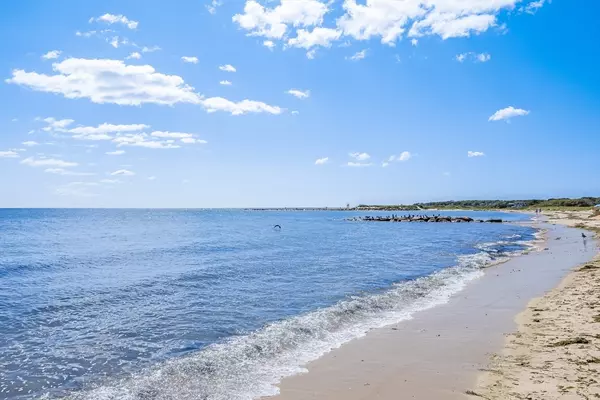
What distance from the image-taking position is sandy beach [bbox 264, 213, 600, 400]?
29.4 feet

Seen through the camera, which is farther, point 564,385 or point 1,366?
point 1,366

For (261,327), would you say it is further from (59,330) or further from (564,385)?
(564,385)

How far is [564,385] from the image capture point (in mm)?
8719

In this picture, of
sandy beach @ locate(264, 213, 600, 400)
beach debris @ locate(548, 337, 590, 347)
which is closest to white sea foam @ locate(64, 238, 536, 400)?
sandy beach @ locate(264, 213, 600, 400)

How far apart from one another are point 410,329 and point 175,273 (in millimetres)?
17295

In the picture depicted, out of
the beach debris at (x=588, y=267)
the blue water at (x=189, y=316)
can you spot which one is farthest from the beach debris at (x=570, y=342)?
the beach debris at (x=588, y=267)

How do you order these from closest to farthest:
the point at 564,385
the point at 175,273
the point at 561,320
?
the point at 564,385 < the point at 561,320 < the point at 175,273

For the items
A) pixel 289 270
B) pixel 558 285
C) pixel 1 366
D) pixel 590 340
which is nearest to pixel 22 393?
pixel 1 366

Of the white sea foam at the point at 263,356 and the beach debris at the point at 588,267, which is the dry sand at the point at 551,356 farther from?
the beach debris at the point at 588,267

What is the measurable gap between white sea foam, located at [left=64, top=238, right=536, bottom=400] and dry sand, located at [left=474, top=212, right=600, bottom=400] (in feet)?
14.4

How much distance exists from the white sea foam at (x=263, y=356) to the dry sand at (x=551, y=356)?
4.38 meters

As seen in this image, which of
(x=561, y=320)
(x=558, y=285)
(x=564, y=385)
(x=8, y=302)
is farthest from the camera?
(x=558, y=285)

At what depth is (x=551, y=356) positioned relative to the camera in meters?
10.6

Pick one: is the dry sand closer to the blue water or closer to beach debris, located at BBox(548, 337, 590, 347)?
beach debris, located at BBox(548, 337, 590, 347)
